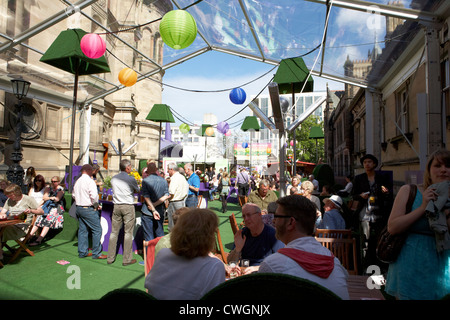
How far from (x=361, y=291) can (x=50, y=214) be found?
680 cm

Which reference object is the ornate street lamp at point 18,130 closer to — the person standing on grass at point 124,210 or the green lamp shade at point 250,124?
the person standing on grass at point 124,210

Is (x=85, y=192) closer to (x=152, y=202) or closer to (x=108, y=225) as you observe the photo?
(x=108, y=225)

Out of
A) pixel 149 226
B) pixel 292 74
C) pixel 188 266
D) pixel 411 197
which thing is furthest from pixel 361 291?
pixel 292 74

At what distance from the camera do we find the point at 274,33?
8.23 meters

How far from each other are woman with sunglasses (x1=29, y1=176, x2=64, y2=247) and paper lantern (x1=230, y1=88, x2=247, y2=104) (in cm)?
609

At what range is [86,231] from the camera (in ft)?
20.4

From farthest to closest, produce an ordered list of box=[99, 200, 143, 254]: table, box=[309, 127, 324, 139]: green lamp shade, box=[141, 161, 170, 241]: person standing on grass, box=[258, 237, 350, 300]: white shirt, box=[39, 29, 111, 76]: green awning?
box=[309, 127, 324, 139]: green lamp shade
box=[39, 29, 111, 76]: green awning
box=[99, 200, 143, 254]: table
box=[141, 161, 170, 241]: person standing on grass
box=[258, 237, 350, 300]: white shirt

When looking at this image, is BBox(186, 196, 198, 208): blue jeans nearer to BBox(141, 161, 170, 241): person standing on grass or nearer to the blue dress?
BBox(141, 161, 170, 241): person standing on grass

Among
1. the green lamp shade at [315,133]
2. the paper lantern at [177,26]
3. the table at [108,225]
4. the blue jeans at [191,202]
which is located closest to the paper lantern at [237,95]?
the blue jeans at [191,202]

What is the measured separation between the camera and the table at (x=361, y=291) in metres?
2.40

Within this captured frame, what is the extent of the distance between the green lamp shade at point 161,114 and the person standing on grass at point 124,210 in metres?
6.14

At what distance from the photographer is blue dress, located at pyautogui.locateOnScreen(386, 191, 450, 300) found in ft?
6.48

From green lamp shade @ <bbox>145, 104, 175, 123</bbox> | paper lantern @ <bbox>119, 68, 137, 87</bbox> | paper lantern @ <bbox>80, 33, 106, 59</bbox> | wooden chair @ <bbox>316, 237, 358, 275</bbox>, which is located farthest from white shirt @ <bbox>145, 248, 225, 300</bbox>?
green lamp shade @ <bbox>145, 104, 175, 123</bbox>
